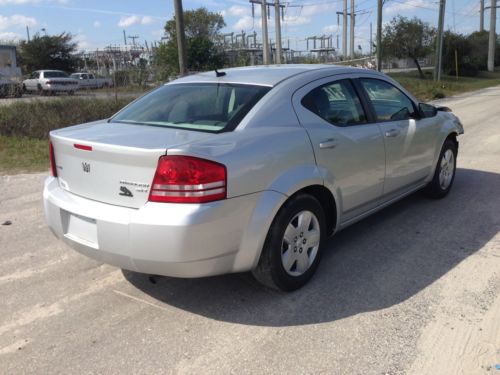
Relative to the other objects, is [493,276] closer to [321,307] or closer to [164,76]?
[321,307]

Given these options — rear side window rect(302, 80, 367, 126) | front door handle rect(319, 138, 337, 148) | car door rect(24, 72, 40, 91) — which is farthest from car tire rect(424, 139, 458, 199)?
car door rect(24, 72, 40, 91)

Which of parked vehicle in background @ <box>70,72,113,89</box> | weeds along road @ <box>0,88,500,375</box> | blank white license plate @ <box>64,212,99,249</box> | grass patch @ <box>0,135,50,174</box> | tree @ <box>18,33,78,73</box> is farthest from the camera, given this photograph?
tree @ <box>18,33,78,73</box>

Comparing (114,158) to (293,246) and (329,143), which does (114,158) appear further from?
(329,143)

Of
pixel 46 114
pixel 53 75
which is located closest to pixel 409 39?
pixel 53 75

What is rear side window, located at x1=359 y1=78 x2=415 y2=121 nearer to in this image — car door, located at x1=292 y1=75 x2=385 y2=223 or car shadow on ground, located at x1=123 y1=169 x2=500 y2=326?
car door, located at x1=292 y1=75 x2=385 y2=223

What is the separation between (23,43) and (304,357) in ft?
167

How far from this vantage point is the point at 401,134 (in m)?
4.86

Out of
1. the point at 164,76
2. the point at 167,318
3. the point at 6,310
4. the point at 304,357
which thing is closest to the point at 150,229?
the point at 167,318

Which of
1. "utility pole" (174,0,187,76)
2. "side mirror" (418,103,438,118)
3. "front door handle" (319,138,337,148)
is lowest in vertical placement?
"front door handle" (319,138,337,148)

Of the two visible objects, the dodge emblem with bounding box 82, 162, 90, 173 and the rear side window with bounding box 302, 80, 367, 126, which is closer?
the dodge emblem with bounding box 82, 162, 90, 173

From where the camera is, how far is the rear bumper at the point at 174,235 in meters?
3.03

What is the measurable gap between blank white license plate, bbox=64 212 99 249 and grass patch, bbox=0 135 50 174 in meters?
5.46

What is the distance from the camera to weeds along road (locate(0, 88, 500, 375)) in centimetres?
295

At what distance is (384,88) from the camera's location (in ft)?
16.6
